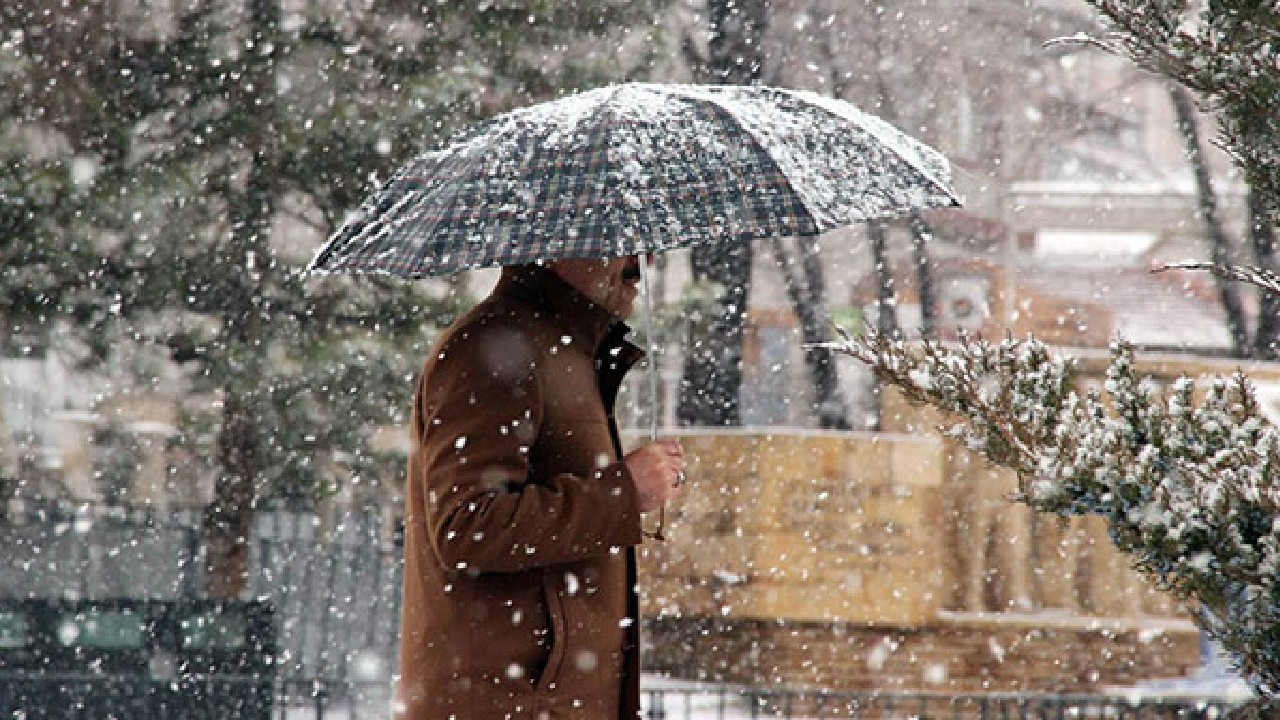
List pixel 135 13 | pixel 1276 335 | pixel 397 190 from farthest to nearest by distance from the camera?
pixel 1276 335 < pixel 135 13 < pixel 397 190

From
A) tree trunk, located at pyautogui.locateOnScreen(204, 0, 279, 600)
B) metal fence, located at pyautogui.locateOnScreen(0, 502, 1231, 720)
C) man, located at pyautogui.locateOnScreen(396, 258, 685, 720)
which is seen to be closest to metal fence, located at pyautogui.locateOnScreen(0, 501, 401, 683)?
metal fence, located at pyautogui.locateOnScreen(0, 502, 1231, 720)

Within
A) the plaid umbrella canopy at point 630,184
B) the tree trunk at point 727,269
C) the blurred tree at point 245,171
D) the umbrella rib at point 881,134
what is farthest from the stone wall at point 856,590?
the plaid umbrella canopy at point 630,184

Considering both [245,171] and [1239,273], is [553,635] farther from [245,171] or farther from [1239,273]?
[245,171]

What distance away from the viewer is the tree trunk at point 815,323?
52.4 feet

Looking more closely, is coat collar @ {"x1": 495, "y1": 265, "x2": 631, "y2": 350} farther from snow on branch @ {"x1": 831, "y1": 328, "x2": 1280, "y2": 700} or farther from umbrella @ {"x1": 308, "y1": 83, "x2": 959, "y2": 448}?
snow on branch @ {"x1": 831, "y1": 328, "x2": 1280, "y2": 700}

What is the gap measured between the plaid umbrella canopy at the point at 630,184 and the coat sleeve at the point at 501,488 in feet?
0.75

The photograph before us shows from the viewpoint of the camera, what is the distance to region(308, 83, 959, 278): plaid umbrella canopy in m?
3.10

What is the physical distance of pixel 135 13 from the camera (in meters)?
12.3

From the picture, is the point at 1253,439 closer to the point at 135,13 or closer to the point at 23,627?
the point at 23,627

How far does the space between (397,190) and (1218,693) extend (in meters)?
8.24

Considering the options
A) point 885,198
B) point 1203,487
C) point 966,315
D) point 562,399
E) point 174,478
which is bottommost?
point 1203,487

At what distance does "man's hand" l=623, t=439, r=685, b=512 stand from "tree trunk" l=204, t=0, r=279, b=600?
8.40 meters

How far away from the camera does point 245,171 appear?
39.5 ft

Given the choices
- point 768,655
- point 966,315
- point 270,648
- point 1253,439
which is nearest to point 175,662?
point 270,648
